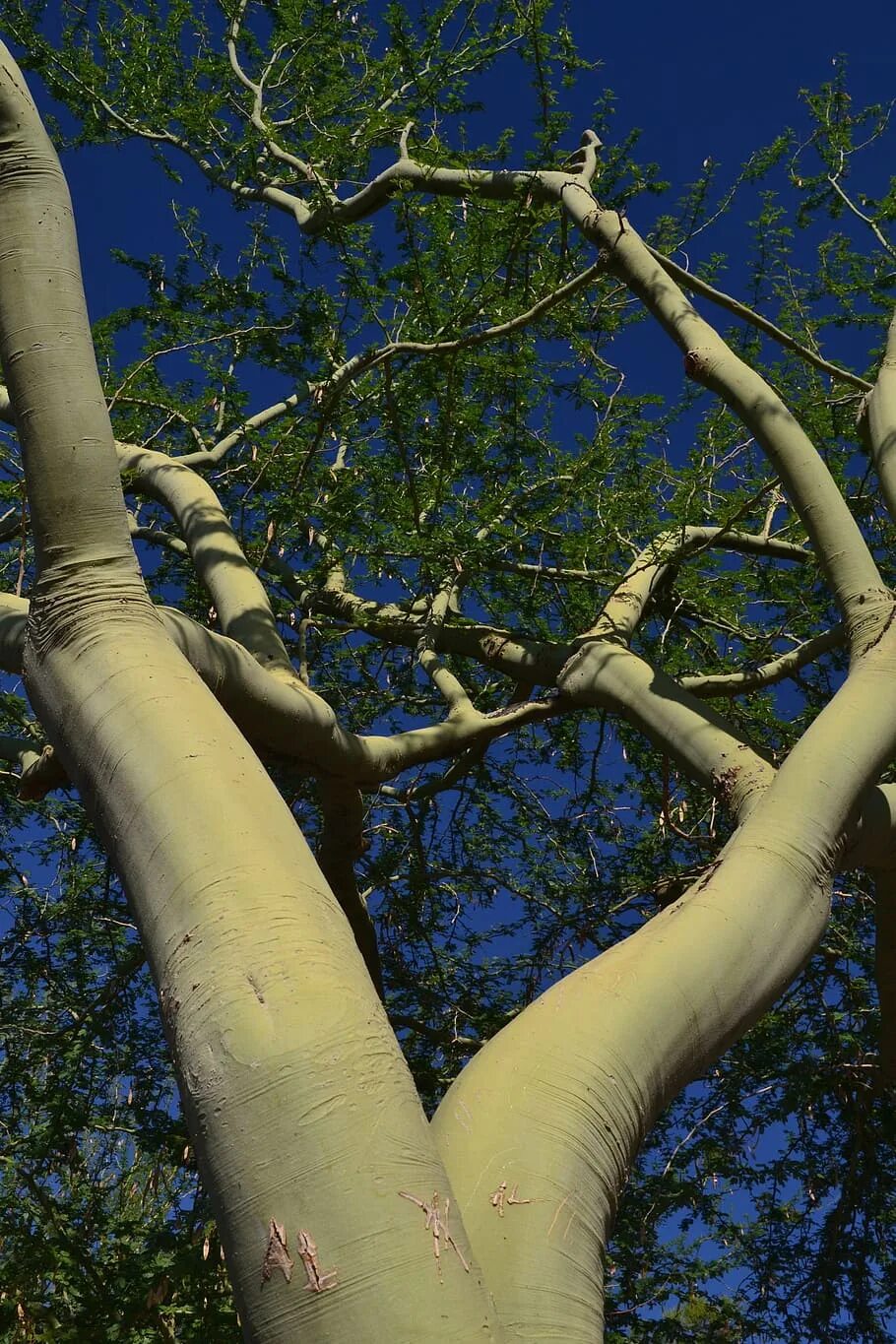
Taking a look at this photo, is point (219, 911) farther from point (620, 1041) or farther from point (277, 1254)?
point (620, 1041)

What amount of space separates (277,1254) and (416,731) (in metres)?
2.92

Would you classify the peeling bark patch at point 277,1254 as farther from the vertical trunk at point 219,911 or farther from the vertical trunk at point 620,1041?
the vertical trunk at point 620,1041

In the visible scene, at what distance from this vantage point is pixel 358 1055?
1.97 metres

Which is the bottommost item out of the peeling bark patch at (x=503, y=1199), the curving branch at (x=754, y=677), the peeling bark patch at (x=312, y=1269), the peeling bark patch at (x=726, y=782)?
the peeling bark patch at (x=312, y=1269)

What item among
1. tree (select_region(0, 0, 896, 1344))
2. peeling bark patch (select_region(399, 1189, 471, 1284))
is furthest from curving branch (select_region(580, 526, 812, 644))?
peeling bark patch (select_region(399, 1189, 471, 1284))

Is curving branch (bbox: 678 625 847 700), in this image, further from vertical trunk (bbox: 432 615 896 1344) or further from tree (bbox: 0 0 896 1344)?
vertical trunk (bbox: 432 615 896 1344)

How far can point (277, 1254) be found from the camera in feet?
5.87

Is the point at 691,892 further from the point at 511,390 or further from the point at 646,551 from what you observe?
the point at 511,390

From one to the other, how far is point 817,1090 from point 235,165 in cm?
540

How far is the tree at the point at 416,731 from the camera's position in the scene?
6.64 feet

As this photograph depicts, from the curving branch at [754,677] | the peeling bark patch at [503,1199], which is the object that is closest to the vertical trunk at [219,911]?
the peeling bark patch at [503,1199]

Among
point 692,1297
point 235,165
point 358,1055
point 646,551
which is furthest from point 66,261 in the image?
point 692,1297

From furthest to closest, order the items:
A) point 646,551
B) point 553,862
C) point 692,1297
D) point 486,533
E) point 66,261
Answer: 1. point 553,862
2. point 692,1297
3. point 486,533
4. point 646,551
5. point 66,261

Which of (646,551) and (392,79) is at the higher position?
(392,79)
